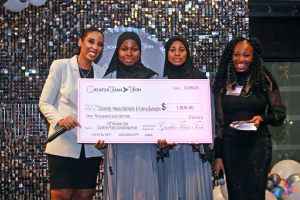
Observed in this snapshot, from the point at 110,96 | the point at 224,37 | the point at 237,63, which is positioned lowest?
the point at 110,96

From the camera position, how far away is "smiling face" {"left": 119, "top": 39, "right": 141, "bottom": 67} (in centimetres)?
282

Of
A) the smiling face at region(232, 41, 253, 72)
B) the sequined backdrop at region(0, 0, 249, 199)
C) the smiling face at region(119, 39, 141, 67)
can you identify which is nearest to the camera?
the smiling face at region(232, 41, 253, 72)

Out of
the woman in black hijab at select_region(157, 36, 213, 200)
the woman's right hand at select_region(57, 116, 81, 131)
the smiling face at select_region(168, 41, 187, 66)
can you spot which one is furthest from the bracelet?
the woman's right hand at select_region(57, 116, 81, 131)

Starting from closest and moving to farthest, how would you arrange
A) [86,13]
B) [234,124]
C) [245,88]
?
[234,124], [245,88], [86,13]

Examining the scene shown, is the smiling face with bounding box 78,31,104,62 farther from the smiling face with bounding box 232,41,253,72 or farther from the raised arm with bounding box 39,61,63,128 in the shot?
the smiling face with bounding box 232,41,253,72

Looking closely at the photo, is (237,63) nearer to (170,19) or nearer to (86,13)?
(170,19)

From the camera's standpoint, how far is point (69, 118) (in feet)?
8.09

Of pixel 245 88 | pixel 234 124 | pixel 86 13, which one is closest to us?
pixel 234 124

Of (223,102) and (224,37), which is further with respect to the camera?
(224,37)

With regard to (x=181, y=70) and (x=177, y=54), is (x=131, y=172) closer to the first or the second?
(x=181, y=70)

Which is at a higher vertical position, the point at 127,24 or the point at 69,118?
the point at 127,24

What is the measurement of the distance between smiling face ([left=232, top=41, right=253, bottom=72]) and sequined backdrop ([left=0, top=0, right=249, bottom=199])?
1.10m

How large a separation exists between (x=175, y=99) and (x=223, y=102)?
44cm

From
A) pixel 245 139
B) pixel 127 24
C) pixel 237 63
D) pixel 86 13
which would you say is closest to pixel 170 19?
pixel 127 24
